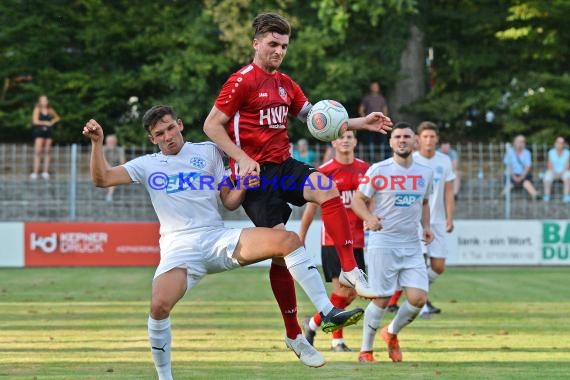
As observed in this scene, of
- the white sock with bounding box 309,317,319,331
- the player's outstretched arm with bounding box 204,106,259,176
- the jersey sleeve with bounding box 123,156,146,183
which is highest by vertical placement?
the player's outstretched arm with bounding box 204,106,259,176

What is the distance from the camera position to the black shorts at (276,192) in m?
9.77

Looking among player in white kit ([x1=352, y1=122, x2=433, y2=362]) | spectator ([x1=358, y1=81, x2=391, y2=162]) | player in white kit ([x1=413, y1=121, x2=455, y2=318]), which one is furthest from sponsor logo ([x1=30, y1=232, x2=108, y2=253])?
player in white kit ([x1=352, y1=122, x2=433, y2=362])

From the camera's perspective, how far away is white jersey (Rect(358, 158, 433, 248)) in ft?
42.1

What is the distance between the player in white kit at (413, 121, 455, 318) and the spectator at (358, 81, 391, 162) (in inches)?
392

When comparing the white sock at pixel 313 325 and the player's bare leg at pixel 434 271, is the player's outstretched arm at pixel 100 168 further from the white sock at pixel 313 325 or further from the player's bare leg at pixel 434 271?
the player's bare leg at pixel 434 271

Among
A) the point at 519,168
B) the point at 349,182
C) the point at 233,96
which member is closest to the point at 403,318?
the point at 349,182

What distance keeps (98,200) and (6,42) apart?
9241 millimetres

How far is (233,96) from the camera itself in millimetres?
9727

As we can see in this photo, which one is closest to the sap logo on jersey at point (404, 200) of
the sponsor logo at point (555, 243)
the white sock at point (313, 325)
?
the white sock at point (313, 325)

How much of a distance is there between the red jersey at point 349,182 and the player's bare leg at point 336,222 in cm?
433

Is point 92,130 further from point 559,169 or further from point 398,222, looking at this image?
point 559,169

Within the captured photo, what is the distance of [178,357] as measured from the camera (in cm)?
1211

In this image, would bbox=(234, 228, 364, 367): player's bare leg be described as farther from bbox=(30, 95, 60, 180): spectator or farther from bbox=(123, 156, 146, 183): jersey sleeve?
bbox=(30, 95, 60, 180): spectator

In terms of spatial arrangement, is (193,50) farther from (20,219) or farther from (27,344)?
(27,344)
